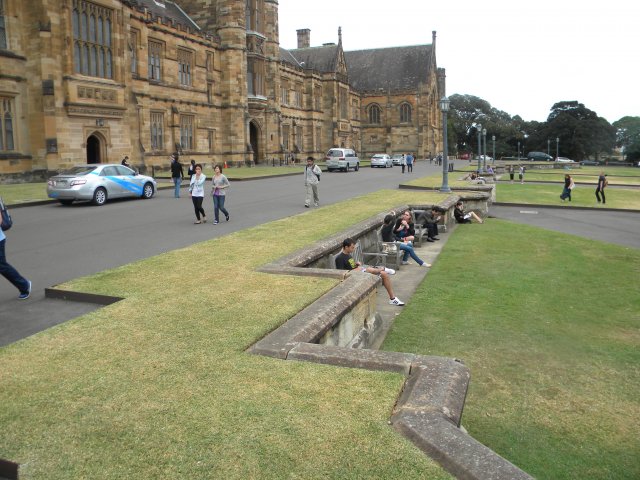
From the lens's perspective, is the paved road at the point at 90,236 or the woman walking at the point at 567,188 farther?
the woman walking at the point at 567,188

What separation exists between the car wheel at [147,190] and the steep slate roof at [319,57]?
52311 millimetres

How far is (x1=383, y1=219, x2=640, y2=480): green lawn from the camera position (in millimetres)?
5027

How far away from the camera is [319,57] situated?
240ft

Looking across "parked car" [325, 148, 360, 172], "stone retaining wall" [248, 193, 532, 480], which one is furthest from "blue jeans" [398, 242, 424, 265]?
"parked car" [325, 148, 360, 172]

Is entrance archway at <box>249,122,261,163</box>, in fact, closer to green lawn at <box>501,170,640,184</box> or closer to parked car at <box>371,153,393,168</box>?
parked car at <box>371,153,393,168</box>

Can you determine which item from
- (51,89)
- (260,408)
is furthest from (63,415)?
(51,89)

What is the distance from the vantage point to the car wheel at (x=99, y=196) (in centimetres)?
2002

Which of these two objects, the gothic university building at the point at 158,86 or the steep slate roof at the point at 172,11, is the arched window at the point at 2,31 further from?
the steep slate roof at the point at 172,11

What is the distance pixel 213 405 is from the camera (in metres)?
4.21

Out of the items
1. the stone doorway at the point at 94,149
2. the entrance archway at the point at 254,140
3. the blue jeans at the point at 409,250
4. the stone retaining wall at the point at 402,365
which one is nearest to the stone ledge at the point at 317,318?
the stone retaining wall at the point at 402,365

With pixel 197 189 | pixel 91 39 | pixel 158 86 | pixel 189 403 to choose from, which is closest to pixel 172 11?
pixel 158 86

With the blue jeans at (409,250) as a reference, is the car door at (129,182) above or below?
above

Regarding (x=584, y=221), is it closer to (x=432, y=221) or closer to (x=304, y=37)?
(x=432, y=221)

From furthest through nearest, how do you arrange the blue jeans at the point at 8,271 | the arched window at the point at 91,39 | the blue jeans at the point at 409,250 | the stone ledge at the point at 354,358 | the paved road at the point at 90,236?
the arched window at the point at 91,39
the blue jeans at the point at 409,250
the blue jeans at the point at 8,271
the paved road at the point at 90,236
the stone ledge at the point at 354,358
